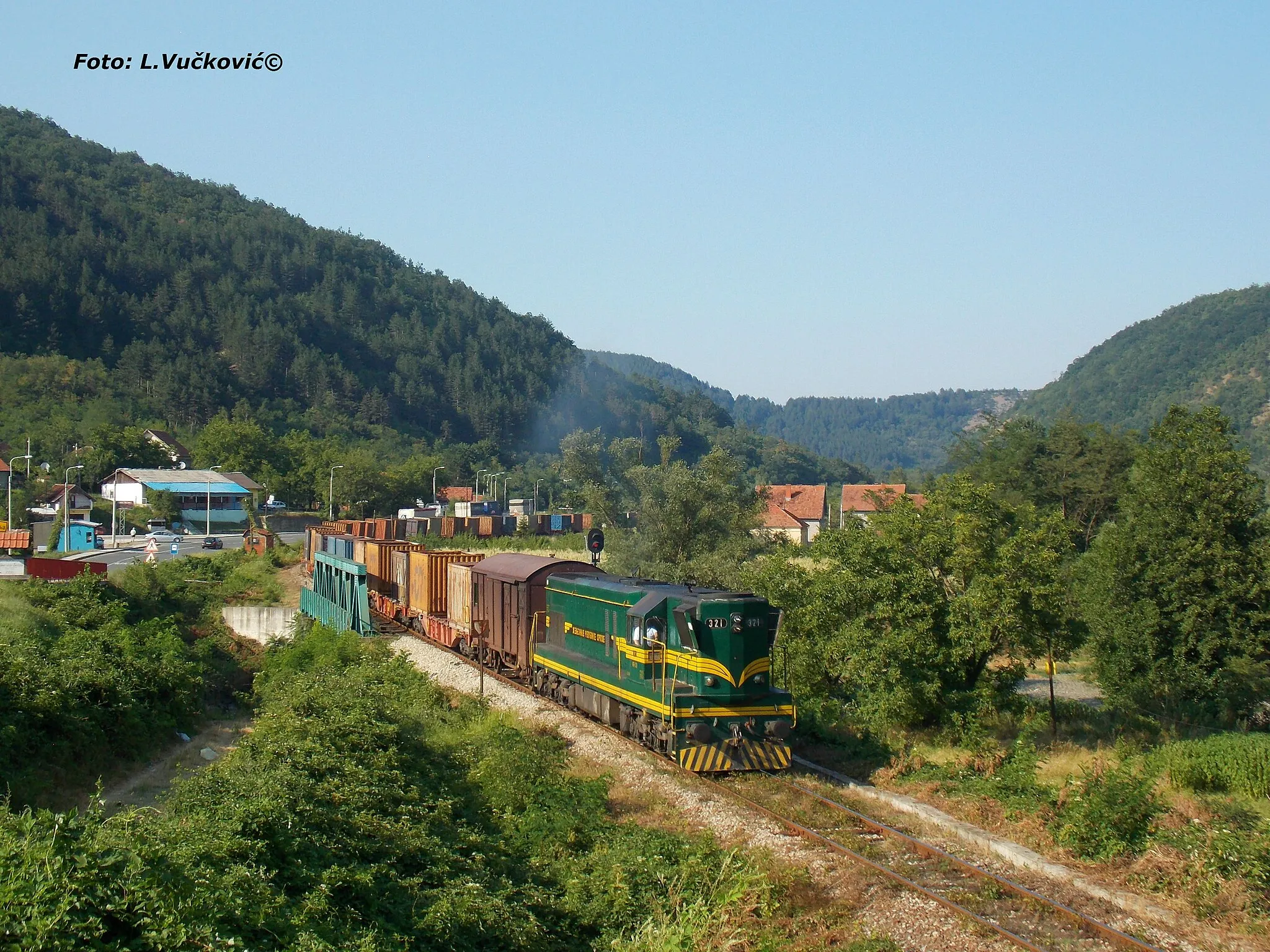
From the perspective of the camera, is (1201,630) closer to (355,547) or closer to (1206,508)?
(1206,508)

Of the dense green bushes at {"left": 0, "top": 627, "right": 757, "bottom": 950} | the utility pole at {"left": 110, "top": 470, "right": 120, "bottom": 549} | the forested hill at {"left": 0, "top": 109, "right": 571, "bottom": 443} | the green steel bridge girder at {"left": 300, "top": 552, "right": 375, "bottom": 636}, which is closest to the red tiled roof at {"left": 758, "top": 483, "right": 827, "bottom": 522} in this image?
the utility pole at {"left": 110, "top": 470, "right": 120, "bottom": 549}

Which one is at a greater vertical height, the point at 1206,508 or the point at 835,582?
the point at 1206,508

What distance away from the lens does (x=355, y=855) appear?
39.1ft

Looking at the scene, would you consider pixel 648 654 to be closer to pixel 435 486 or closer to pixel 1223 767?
pixel 1223 767

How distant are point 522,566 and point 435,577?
845 cm

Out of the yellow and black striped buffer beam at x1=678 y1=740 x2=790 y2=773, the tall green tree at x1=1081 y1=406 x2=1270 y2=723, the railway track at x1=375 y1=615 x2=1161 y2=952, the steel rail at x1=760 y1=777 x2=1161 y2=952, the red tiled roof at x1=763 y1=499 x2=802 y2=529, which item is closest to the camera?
the steel rail at x1=760 y1=777 x2=1161 y2=952

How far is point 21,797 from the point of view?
17703 mm

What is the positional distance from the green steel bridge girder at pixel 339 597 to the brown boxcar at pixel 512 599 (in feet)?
29.2

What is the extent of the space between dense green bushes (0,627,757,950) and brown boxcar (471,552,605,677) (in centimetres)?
534

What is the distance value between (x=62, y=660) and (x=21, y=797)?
7155 millimetres

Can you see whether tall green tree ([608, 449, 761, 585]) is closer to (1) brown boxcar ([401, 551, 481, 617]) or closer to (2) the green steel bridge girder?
(1) brown boxcar ([401, 551, 481, 617])

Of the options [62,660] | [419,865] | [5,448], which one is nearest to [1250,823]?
[419,865]

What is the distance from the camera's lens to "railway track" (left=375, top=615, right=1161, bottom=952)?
36.3 feet

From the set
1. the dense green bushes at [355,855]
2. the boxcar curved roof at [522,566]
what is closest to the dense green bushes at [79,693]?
the dense green bushes at [355,855]
